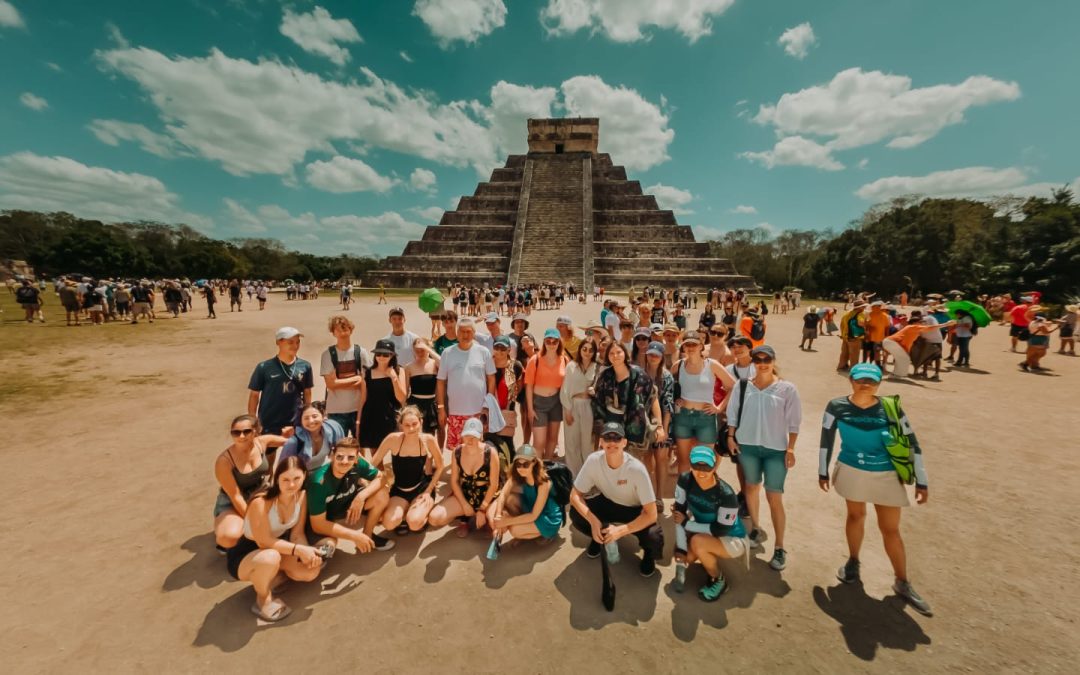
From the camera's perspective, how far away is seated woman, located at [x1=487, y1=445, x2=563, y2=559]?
3369 mm

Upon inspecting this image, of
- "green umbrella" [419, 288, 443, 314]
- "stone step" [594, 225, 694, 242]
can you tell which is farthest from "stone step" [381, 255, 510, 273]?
"green umbrella" [419, 288, 443, 314]

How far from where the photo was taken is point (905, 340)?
8.31m

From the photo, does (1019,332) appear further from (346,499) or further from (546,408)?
(346,499)

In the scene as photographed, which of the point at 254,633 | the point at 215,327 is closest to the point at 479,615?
the point at 254,633

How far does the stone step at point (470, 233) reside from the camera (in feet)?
120

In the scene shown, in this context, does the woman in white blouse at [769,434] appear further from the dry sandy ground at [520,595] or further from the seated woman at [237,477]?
the seated woman at [237,477]

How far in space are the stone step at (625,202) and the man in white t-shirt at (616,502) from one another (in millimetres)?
38825

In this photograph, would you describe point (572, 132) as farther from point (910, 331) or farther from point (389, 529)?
point (389, 529)

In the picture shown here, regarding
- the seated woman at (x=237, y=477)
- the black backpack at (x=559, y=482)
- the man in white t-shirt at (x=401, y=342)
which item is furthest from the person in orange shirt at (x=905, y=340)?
the seated woman at (x=237, y=477)

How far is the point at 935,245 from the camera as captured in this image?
2783 cm

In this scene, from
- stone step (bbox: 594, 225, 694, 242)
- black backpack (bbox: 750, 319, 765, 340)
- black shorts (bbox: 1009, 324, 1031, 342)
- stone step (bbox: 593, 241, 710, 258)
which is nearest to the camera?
black backpack (bbox: 750, 319, 765, 340)

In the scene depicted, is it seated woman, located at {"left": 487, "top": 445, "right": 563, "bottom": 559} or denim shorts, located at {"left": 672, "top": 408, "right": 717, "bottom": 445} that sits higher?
denim shorts, located at {"left": 672, "top": 408, "right": 717, "bottom": 445}

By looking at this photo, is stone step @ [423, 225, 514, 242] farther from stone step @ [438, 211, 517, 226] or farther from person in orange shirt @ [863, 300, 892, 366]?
person in orange shirt @ [863, 300, 892, 366]

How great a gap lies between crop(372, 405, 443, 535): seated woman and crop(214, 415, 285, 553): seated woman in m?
0.87
